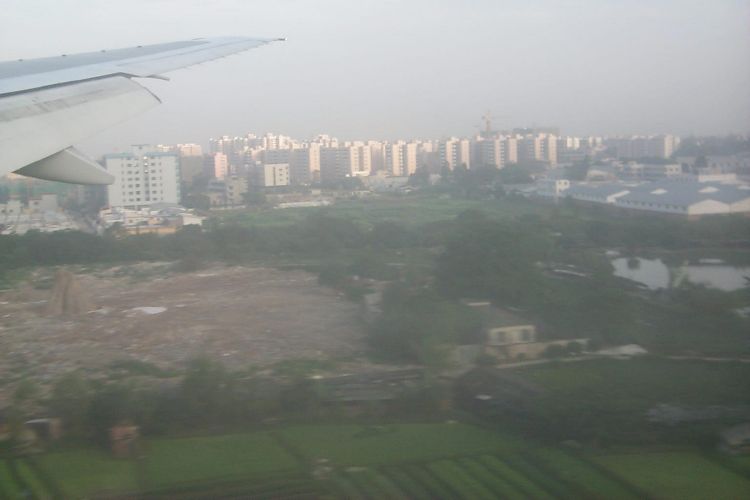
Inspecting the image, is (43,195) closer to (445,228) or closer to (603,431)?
(445,228)

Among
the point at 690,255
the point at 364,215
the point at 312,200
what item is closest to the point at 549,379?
the point at 690,255

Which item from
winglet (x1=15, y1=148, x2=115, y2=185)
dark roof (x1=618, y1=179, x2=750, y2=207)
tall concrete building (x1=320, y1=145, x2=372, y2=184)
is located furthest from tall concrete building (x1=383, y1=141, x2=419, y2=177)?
winglet (x1=15, y1=148, x2=115, y2=185)

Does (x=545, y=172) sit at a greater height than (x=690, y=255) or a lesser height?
greater

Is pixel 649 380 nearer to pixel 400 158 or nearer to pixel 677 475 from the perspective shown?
pixel 677 475

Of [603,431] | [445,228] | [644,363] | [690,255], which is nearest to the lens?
[603,431]

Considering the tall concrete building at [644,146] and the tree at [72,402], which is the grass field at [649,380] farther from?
the tall concrete building at [644,146]
